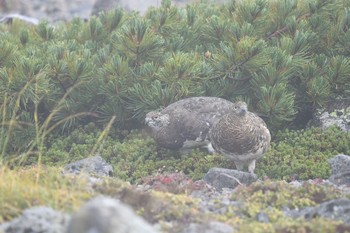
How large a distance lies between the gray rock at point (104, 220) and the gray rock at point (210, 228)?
4.06 ft

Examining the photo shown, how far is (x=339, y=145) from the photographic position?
32.4 feet

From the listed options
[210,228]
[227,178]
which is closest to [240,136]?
[227,178]

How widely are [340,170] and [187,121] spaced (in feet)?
6.81

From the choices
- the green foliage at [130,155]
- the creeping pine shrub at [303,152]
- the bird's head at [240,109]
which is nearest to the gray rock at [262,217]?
the bird's head at [240,109]

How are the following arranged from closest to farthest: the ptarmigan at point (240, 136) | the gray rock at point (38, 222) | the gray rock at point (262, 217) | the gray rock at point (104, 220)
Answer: the gray rock at point (104, 220)
the gray rock at point (38, 222)
the gray rock at point (262, 217)
the ptarmigan at point (240, 136)

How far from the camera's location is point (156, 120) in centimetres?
984

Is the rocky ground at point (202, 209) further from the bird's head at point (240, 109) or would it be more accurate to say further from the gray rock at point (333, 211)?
the bird's head at point (240, 109)

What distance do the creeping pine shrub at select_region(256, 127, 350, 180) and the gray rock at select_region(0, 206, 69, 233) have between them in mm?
4010

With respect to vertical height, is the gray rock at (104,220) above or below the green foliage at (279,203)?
above

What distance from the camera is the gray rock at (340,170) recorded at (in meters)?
8.23

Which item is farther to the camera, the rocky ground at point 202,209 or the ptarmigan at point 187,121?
the ptarmigan at point 187,121

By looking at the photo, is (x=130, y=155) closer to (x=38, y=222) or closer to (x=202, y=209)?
(x=202, y=209)

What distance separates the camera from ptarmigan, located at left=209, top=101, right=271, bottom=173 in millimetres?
8977

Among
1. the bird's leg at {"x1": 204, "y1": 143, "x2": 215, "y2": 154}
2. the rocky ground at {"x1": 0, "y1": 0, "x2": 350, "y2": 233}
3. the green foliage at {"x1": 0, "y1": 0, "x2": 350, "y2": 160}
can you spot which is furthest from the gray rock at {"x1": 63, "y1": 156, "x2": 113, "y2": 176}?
the bird's leg at {"x1": 204, "y1": 143, "x2": 215, "y2": 154}
